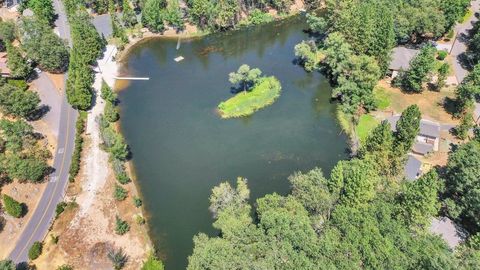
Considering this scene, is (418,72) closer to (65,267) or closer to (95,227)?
(95,227)

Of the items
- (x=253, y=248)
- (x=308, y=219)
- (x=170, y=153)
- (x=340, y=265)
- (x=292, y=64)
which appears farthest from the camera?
(x=292, y=64)

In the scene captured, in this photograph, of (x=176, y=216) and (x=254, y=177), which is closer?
(x=176, y=216)

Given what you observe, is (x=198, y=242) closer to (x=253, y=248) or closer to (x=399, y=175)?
(x=253, y=248)

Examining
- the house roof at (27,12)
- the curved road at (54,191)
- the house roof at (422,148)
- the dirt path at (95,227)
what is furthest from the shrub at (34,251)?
the house roof at (27,12)

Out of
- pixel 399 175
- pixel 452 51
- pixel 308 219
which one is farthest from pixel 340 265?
pixel 452 51

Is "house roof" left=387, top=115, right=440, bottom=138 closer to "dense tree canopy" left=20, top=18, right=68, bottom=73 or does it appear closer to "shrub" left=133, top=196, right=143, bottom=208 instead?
"shrub" left=133, top=196, right=143, bottom=208

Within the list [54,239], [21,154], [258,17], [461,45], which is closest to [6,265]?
[54,239]

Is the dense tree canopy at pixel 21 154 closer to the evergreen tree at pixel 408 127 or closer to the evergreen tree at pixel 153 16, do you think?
the evergreen tree at pixel 153 16
